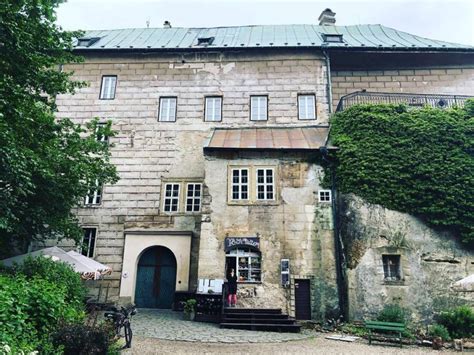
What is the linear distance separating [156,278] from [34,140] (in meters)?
9.07

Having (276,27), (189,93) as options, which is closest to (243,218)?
(189,93)

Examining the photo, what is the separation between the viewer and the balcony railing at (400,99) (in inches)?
726

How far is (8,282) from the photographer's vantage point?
320 inches

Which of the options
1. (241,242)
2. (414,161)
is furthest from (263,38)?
(241,242)

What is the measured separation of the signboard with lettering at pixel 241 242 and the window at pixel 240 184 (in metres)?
1.80

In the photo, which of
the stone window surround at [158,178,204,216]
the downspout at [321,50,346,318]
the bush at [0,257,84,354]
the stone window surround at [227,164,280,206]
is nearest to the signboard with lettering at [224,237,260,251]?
the stone window surround at [227,164,280,206]

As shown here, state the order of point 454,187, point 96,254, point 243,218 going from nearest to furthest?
point 454,187 → point 243,218 → point 96,254

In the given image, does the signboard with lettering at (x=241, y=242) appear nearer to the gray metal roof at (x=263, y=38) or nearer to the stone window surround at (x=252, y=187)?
the stone window surround at (x=252, y=187)

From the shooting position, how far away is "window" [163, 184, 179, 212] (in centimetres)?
1883

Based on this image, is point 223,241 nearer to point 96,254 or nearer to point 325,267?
point 325,267

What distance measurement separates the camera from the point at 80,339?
732 cm

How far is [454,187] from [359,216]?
382 cm

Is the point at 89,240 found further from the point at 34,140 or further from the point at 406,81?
the point at 406,81

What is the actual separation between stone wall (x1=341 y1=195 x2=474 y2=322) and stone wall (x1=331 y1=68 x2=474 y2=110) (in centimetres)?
775
